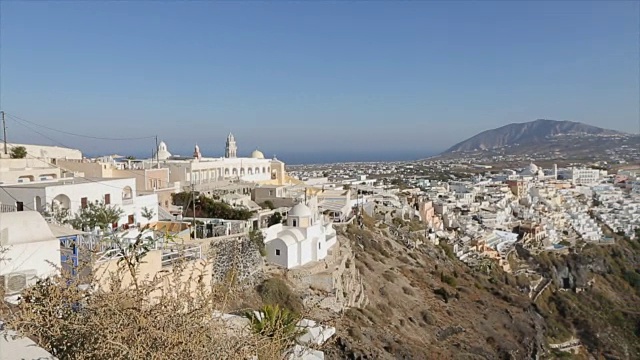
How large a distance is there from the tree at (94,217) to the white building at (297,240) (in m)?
5.08

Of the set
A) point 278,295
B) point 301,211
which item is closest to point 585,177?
point 301,211

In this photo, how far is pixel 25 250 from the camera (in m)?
8.48

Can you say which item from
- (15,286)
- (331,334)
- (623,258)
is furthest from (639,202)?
(15,286)

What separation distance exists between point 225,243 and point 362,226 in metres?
14.3

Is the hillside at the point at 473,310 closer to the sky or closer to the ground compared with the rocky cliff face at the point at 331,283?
closer to the ground

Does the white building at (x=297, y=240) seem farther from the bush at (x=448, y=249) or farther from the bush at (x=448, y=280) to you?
the bush at (x=448, y=249)

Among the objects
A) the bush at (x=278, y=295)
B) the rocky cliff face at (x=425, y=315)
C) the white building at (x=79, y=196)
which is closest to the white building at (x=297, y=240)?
the bush at (x=278, y=295)

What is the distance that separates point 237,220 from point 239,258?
11.4 ft

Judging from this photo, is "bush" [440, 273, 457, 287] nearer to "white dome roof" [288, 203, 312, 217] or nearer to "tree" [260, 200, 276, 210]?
"tree" [260, 200, 276, 210]

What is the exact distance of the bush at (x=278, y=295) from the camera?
50.0 ft

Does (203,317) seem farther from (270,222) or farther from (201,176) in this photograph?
(201,176)

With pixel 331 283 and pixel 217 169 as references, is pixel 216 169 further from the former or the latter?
pixel 331 283

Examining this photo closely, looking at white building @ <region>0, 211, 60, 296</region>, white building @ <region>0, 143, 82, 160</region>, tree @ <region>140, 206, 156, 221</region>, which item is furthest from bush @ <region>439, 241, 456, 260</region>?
white building @ <region>0, 211, 60, 296</region>

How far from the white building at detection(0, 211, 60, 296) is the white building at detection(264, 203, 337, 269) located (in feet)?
30.1
